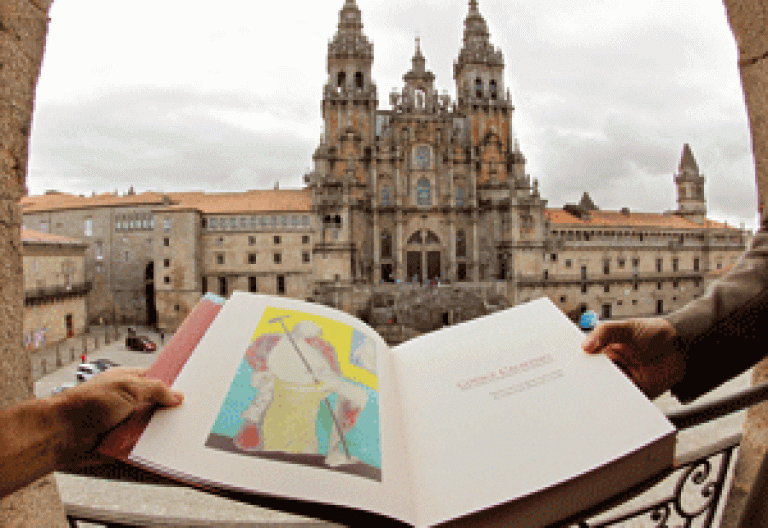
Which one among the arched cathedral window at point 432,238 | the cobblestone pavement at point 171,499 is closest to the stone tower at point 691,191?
the arched cathedral window at point 432,238

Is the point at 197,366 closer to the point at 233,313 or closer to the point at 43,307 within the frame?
the point at 233,313

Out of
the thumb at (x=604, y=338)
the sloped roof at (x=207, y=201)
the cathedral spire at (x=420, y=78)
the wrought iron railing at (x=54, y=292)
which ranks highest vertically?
the cathedral spire at (x=420, y=78)

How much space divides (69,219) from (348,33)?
93.5 feet

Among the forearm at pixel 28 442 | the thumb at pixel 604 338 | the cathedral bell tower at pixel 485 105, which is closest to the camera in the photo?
the forearm at pixel 28 442

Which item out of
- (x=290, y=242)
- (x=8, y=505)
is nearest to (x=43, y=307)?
(x=290, y=242)

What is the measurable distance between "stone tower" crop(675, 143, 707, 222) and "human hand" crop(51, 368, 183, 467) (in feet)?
195

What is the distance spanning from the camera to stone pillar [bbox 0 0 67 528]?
1433mm

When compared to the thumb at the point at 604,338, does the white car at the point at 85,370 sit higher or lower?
lower

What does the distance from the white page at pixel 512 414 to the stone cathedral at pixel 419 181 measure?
113ft

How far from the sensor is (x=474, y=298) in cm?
3366

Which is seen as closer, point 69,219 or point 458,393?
point 458,393

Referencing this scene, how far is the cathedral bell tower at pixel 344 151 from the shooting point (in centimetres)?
3441

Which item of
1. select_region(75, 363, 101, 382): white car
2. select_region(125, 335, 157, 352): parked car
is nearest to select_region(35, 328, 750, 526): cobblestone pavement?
select_region(75, 363, 101, 382): white car

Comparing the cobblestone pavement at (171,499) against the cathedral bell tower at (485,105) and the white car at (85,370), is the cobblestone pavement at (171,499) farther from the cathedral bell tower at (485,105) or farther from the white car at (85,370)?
the cathedral bell tower at (485,105)
